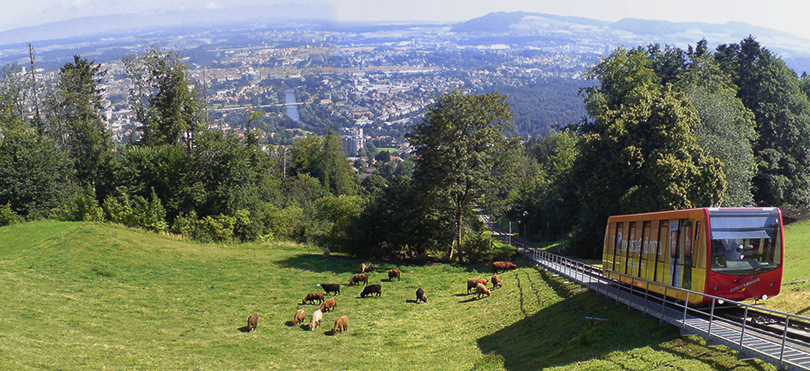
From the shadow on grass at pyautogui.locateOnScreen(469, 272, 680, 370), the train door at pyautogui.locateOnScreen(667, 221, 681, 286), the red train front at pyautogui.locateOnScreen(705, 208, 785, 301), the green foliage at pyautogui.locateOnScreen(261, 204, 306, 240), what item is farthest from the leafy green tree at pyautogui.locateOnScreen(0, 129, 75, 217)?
the red train front at pyautogui.locateOnScreen(705, 208, 785, 301)

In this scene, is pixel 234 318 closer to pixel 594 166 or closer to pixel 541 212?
pixel 594 166

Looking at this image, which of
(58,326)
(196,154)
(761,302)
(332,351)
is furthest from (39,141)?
(761,302)

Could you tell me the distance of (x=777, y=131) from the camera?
49406 mm

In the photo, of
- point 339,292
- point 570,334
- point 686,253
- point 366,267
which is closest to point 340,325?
point 339,292

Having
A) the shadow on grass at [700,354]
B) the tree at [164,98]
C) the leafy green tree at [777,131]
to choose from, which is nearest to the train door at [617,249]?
the shadow on grass at [700,354]

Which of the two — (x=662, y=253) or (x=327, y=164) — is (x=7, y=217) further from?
(x=327, y=164)

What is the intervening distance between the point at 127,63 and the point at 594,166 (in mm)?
51746

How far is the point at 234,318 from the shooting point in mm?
23781

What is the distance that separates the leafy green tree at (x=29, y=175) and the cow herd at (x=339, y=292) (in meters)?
37.3

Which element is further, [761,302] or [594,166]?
[594,166]

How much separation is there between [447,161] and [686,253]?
22365 millimetres

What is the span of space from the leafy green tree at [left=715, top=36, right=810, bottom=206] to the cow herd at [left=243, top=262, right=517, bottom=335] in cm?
2747

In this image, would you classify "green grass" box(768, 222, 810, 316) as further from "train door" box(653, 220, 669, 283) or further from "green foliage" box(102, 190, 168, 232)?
"green foliage" box(102, 190, 168, 232)

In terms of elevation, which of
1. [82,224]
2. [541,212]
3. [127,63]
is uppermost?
[127,63]
